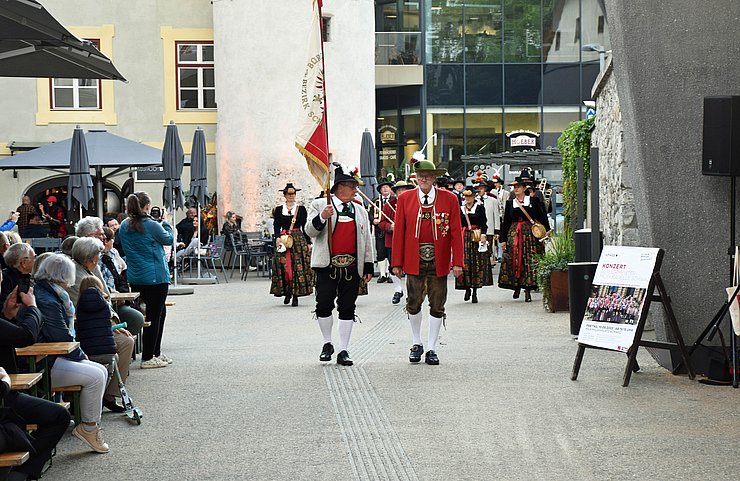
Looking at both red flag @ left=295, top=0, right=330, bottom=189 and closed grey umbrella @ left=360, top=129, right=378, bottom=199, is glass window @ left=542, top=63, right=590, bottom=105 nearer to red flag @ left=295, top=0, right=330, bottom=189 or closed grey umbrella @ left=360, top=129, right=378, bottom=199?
closed grey umbrella @ left=360, top=129, right=378, bottom=199

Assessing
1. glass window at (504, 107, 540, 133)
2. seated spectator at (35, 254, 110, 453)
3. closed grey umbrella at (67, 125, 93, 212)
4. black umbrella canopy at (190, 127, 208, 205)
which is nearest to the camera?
seated spectator at (35, 254, 110, 453)

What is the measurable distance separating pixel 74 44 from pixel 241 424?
334cm

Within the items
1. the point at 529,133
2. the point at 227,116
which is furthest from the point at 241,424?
the point at 529,133

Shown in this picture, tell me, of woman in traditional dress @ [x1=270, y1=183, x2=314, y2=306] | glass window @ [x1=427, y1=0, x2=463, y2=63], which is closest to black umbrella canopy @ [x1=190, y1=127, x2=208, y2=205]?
woman in traditional dress @ [x1=270, y1=183, x2=314, y2=306]

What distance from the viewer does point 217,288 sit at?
2253 centimetres

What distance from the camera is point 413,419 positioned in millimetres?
8062

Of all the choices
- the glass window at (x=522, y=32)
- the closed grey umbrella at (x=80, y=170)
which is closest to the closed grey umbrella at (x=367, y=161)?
the closed grey umbrella at (x=80, y=170)

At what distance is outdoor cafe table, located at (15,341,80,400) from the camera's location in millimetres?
6922

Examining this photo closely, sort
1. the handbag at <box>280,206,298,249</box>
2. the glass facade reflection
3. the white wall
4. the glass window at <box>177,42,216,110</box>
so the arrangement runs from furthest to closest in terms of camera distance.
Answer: the glass facade reflection, the glass window at <box>177,42,216,110</box>, the white wall, the handbag at <box>280,206,298,249</box>

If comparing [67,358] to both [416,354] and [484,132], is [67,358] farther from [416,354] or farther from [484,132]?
[484,132]

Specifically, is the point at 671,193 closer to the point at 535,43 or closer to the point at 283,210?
the point at 283,210

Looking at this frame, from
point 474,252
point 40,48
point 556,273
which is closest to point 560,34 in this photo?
point 474,252

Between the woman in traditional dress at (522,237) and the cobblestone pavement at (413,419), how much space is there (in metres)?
4.37

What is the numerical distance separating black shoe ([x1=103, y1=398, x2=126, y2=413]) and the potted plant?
25.8ft
